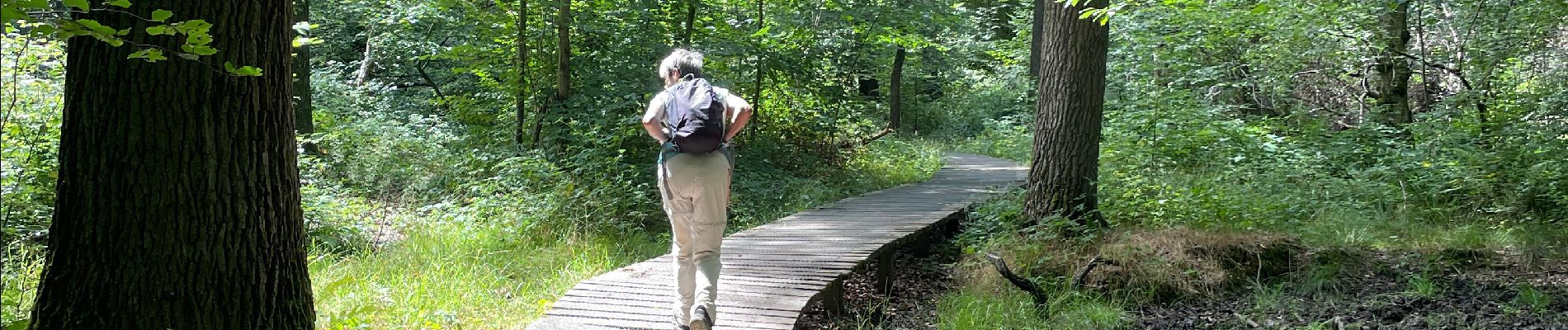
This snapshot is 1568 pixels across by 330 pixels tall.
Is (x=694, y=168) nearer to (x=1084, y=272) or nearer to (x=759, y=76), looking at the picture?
(x=1084, y=272)

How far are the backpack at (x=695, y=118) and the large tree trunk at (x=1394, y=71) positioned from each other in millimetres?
10154

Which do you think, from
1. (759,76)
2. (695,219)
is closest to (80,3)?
(695,219)

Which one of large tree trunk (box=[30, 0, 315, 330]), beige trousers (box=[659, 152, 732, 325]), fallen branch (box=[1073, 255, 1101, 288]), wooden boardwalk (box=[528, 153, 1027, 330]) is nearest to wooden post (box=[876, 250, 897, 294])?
wooden boardwalk (box=[528, 153, 1027, 330])

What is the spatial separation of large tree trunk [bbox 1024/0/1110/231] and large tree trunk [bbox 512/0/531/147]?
20.3 ft

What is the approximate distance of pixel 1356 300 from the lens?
237 inches

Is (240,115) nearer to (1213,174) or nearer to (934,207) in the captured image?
(934,207)

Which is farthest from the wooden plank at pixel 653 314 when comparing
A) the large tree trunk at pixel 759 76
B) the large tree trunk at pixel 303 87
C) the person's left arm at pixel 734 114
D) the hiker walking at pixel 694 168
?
the large tree trunk at pixel 759 76

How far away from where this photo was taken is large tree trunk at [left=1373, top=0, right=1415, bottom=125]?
11602 millimetres

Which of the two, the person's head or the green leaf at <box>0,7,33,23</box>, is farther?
the person's head

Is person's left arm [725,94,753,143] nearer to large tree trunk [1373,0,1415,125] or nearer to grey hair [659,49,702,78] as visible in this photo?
grey hair [659,49,702,78]

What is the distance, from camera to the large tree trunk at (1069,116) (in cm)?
733

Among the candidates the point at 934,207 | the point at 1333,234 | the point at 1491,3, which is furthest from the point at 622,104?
the point at 1491,3

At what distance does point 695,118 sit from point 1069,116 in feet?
13.2

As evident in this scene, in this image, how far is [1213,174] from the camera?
10188mm
